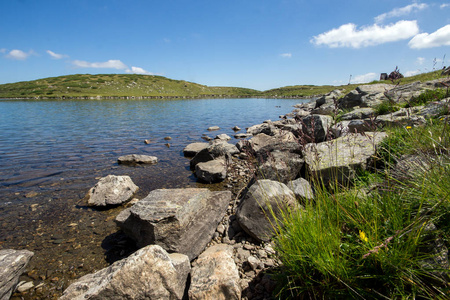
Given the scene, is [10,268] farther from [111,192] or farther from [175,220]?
[111,192]

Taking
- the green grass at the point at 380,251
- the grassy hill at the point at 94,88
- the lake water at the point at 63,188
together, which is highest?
the grassy hill at the point at 94,88

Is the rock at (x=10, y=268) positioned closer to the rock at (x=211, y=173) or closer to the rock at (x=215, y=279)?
the rock at (x=215, y=279)

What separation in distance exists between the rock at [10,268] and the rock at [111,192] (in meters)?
2.87

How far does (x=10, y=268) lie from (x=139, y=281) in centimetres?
286

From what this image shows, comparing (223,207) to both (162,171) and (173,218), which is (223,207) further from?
(162,171)

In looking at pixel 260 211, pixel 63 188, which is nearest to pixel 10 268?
pixel 260 211

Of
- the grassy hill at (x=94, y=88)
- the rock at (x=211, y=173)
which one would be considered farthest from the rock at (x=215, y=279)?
the grassy hill at (x=94, y=88)

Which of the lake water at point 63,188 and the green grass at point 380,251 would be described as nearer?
the green grass at point 380,251

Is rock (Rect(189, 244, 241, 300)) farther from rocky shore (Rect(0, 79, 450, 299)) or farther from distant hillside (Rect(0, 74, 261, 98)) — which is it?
distant hillside (Rect(0, 74, 261, 98))

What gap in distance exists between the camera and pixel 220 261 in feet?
13.3

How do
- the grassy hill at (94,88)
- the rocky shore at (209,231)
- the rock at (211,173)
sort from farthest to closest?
the grassy hill at (94,88) → the rock at (211,173) → the rocky shore at (209,231)

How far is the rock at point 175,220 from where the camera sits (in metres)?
4.67

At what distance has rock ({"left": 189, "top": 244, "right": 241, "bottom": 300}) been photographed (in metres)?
3.45

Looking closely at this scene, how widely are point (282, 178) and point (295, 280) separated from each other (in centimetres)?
409
